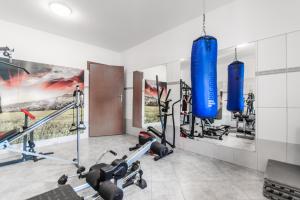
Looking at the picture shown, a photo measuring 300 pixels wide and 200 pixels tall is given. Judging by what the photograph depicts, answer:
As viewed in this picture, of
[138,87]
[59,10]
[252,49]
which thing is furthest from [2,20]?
[252,49]

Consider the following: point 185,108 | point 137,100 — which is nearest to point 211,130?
point 185,108

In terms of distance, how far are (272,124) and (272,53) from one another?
1037 mm

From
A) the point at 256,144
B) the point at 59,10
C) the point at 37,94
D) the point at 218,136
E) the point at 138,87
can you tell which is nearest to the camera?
the point at 256,144

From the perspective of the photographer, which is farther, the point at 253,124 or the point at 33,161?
the point at 33,161

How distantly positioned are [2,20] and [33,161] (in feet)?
9.82

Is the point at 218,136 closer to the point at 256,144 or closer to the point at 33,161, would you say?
the point at 256,144

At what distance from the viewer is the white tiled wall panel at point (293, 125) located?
1.91 m

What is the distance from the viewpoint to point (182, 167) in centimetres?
232

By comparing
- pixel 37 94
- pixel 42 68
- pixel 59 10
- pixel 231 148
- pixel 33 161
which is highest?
pixel 59 10

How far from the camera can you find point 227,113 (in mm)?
2814

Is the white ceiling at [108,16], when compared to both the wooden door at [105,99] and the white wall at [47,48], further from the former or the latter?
the wooden door at [105,99]

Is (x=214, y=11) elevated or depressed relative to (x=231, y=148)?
elevated

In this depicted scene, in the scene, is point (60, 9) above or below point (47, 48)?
above

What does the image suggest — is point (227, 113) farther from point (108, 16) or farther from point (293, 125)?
point (108, 16)
